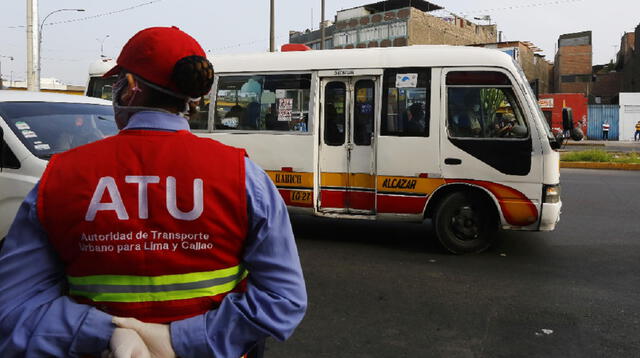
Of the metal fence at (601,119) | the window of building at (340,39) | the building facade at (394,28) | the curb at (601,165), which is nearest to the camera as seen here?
the curb at (601,165)

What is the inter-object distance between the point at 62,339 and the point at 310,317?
328 cm

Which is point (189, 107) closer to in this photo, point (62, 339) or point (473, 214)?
point (62, 339)

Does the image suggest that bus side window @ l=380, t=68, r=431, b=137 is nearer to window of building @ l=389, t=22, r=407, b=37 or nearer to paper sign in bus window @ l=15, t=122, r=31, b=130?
paper sign in bus window @ l=15, t=122, r=31, b=130

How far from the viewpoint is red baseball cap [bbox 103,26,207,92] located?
1.47m

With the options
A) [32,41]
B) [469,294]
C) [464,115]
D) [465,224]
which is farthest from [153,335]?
[32,41]

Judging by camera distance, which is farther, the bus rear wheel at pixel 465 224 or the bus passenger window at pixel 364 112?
the bus passenger window at pixel 364 112

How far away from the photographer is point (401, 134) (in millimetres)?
7113

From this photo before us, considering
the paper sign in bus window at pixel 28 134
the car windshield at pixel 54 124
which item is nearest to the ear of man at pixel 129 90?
the car windshield at pixel 54 124

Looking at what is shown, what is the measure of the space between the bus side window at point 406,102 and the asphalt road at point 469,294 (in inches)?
58.5

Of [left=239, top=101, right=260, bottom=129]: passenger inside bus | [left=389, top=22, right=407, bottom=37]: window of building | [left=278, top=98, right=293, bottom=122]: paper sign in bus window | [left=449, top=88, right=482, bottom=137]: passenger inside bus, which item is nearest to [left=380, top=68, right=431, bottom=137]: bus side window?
[left=449, top=88, right=482, bottom=137]: passenger inside bus

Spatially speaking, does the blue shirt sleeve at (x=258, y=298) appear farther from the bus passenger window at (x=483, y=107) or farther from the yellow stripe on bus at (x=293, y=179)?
the yellow stripe on bus at (x=293, y=179)

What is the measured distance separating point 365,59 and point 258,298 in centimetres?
626

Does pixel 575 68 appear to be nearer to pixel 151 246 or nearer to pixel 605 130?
pixel 605 130

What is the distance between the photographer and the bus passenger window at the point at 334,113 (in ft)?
24.8
